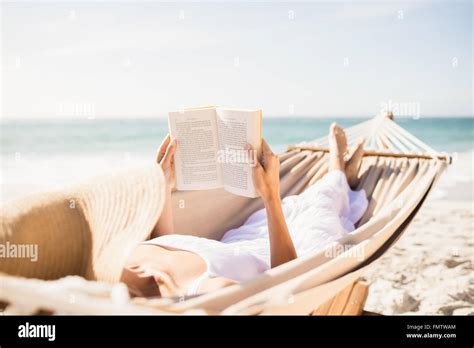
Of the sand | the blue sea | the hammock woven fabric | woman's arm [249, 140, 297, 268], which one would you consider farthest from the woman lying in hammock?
the blue sea

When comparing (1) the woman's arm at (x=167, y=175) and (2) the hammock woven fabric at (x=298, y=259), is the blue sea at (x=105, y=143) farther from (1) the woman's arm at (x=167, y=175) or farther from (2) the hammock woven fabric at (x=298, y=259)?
(1) the woman's arm at (x=167, y=175)

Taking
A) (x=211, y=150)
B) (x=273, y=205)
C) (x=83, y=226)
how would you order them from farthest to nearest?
(x=211, y=150) < (x=273, y=205) < (x=83, y=226)

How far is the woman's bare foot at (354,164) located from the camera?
2101mm

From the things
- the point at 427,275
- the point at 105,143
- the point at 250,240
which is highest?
the point at 250,240

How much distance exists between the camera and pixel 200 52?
980 centimetres

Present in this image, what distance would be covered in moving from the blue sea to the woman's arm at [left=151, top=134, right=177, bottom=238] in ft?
15.4

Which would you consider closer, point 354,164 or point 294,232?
point 294,232

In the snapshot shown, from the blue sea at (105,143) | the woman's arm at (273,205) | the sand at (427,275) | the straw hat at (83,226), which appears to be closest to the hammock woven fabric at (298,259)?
the straw hat at (83,226)

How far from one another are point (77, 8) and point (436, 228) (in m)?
8.72

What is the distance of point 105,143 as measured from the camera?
832 cm

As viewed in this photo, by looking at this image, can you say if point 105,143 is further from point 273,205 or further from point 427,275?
point 273,205

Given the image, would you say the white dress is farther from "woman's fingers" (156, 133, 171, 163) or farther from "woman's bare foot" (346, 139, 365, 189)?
"woman's fingers" (156, 133, 171, 163)

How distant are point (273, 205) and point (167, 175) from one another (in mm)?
354

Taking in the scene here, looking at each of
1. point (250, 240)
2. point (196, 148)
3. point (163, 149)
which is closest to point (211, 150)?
point (196, 148)
